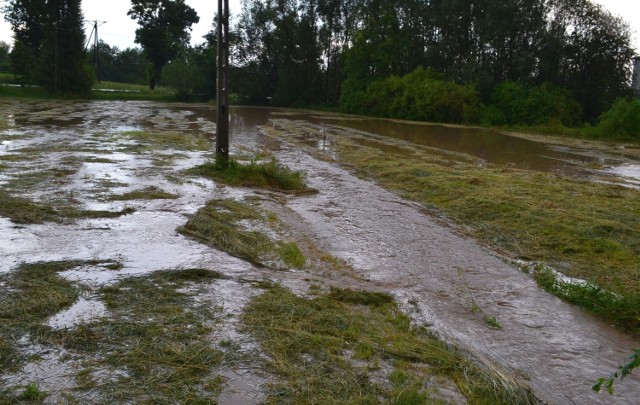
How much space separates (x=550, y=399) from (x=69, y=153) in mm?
14555

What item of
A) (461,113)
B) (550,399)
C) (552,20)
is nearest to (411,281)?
(550,399)

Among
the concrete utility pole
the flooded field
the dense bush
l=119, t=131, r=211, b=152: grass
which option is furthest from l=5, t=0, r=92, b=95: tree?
the concrete utility pole

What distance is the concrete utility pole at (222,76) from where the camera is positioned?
42.0 ft

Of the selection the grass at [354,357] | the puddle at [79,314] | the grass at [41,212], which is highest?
the grass at [354,357]

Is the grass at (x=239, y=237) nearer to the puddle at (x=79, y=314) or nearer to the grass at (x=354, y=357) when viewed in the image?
the grass at (x=354, y=357)

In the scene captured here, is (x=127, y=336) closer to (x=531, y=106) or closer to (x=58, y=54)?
(x=531, y=106)

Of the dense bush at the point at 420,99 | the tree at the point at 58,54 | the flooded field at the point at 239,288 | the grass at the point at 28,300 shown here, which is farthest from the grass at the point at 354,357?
the tree at the point at 58,54

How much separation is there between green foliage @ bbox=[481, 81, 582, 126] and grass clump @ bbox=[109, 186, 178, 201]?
3045 centimetres

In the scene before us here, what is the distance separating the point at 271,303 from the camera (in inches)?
216

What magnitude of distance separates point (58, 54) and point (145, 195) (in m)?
46.6

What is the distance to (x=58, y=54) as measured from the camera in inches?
2000

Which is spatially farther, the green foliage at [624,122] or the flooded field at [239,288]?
the green foliage at [624,122]

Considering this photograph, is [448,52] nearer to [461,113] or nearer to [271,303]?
[461,113]

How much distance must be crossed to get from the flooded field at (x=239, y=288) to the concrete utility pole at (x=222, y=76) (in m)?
1.10
